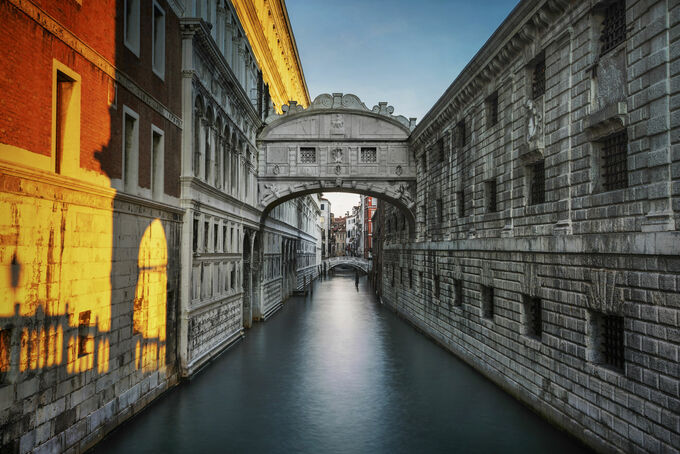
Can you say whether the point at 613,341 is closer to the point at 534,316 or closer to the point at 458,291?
the point at 534,316

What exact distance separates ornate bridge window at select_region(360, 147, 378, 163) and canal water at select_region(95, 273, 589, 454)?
960 cm

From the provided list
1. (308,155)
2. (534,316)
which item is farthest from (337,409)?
(308,155)

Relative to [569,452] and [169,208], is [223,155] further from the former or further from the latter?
[569,452]

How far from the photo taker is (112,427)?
10766 millimetres

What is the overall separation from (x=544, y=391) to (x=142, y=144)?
1109cm

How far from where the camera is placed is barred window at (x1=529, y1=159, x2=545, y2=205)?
13.1m

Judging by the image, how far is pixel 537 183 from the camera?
43.9 ft

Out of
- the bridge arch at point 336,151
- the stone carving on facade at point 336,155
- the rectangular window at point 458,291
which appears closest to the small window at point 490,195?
the rectangular window at point 458,291

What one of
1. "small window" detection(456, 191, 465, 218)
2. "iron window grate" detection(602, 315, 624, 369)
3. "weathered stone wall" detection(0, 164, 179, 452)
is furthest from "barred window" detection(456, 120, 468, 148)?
"weathered stone wall" detection(0, 164, 179, 452)

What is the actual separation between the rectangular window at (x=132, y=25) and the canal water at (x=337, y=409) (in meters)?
8.46

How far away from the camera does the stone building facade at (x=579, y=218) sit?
841 cm

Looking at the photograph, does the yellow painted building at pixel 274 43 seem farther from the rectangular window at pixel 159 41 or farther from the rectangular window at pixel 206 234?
the rectangular window at pixel 206 234

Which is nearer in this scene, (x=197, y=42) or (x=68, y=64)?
(x=68, y=64)

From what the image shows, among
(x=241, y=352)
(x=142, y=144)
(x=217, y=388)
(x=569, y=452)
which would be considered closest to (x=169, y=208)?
(x=142, y=144)
